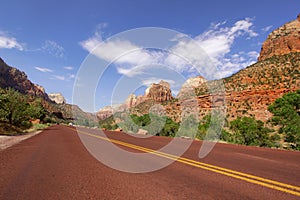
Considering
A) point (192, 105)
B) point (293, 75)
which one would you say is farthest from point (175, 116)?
point (293, 75)

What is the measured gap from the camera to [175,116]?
52281mm

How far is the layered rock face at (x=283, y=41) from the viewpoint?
57688mm

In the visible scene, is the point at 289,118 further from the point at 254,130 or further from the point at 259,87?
the point at 259,87

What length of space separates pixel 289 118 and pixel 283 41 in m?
52.5

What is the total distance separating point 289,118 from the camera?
63.9 feet

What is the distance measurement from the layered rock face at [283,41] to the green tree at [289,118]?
39.9 metres

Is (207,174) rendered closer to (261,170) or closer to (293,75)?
(261,170)

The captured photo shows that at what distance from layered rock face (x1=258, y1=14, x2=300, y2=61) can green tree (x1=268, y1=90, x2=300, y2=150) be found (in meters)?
39.9

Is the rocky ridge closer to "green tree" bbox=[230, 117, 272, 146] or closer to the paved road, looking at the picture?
"green tree" bbox=[230, 117, 272, 146]

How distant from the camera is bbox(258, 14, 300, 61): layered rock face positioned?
5769 centimetres

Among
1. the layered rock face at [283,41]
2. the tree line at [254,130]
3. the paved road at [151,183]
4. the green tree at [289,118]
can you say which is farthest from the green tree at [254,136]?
the layered rock face at [283,41]

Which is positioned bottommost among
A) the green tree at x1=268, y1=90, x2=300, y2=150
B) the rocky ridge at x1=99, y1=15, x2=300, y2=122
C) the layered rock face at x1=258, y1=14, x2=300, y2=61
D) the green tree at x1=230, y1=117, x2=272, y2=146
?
the green tree at x1=230, y1=117, x2=272, y2=146

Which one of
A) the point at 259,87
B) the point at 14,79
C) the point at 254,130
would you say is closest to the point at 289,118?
the point at 254,130

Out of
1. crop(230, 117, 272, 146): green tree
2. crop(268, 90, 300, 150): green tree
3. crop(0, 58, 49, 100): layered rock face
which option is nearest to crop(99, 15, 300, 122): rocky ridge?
crop(268, 90, 300, 150): green tree
